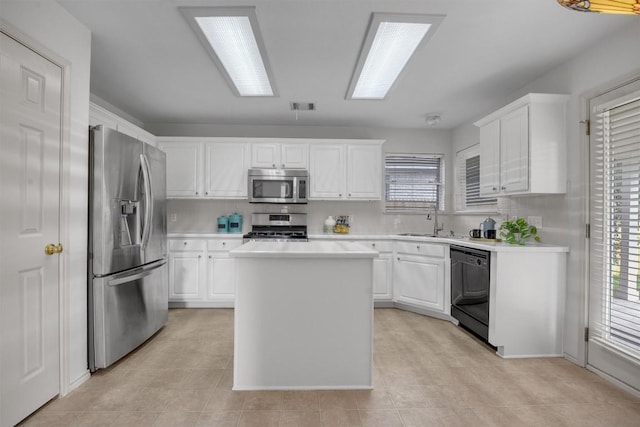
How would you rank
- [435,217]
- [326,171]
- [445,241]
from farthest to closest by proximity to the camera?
[435,217] → [326,171] → [445,241]

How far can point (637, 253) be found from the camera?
87.9 inches

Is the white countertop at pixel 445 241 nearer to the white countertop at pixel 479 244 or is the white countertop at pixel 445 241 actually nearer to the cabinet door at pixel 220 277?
the white countertop at pixel 479 244

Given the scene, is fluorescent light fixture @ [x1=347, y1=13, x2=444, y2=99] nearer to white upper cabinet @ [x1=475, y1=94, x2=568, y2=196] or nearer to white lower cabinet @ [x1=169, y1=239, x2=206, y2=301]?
white upper cabinet @ [x1=475, y1=94, x2=568, y2=196]

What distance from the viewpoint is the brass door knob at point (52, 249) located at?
2.02 metres

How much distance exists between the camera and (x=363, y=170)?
4645mm

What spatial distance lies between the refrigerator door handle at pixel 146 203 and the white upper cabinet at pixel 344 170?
83.3 inches

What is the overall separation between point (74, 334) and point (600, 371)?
3.69m

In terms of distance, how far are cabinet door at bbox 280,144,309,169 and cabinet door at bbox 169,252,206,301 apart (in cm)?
160

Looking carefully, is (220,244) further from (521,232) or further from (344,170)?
(521,232)

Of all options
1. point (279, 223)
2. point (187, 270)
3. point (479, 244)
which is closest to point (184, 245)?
point (187, 270)

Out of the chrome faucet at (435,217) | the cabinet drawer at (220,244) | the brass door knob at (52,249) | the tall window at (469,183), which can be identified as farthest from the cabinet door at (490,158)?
the brass door knob at (52,249)

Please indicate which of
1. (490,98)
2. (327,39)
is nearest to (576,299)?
(490,98)

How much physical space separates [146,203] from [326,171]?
7.69 feet

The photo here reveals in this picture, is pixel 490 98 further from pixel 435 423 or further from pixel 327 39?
pixel 435 423
